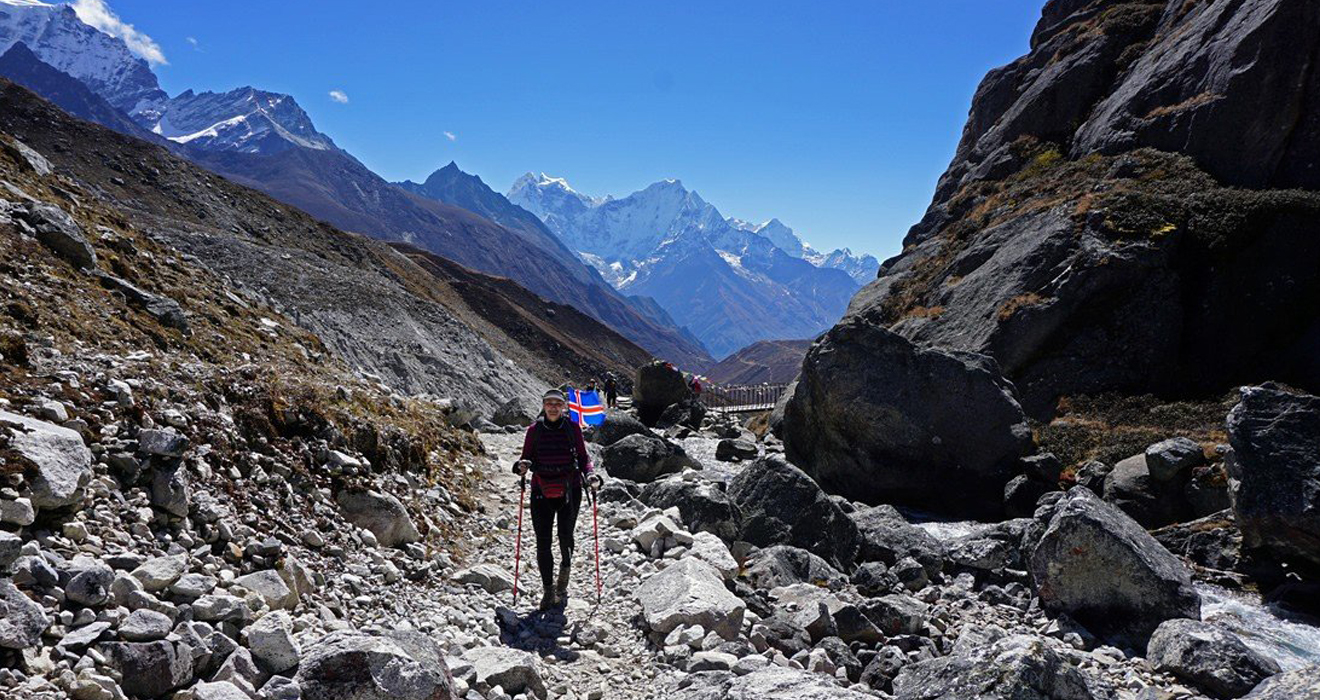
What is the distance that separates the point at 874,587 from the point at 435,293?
8426 centimetres

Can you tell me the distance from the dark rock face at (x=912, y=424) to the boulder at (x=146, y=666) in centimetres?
1912

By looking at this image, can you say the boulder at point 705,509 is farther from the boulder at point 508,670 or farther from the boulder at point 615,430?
the boulder at point 615,430

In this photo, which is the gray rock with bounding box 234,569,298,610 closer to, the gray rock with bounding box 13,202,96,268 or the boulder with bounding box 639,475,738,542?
the boulder with bounding box 639,475,738,542

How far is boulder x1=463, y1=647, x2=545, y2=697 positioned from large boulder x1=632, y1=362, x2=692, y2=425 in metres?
35.9

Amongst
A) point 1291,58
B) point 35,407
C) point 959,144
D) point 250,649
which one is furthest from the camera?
point 959,144

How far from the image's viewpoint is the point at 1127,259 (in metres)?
26.1

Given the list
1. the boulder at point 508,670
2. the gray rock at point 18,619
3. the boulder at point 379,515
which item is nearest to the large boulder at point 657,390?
the boulder at point 379,515

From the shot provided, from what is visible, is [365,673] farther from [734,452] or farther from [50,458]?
[734,452]

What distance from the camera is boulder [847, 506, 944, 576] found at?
48.3 feet

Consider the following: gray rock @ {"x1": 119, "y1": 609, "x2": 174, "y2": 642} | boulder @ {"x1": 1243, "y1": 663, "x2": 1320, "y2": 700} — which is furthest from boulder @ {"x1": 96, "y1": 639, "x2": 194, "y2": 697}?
boulder @ {"x1": 1243, "y1": 663, "x2": 1320, "y2": 700}

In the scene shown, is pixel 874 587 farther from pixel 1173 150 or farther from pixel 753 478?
pixel 1173 150

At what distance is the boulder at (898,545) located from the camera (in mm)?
14714

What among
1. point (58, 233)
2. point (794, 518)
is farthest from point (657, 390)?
point (58, 233)

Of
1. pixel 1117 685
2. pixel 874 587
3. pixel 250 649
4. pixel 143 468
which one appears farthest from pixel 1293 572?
pixel 143 468
